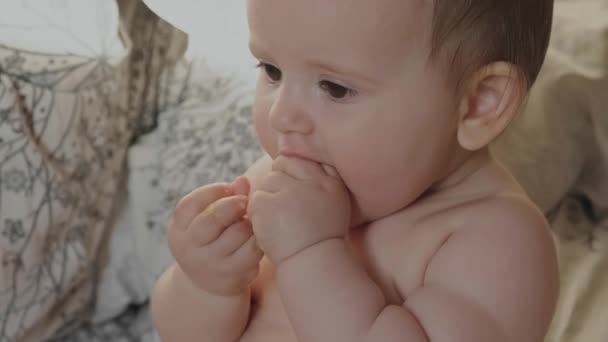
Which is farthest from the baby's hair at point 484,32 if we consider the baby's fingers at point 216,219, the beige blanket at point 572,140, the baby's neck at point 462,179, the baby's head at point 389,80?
the beige blanket at point 572,140

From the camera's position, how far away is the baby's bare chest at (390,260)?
0.75 metres

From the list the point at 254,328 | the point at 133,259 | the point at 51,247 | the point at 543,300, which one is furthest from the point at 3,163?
the point at 543,300

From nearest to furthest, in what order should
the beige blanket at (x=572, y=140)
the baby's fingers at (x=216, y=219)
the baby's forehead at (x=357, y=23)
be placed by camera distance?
the baby's forehead at (x=357, y=23)
the baby's fingers at (x=216, y=219)
the beige blanket at (x=572, y=140)

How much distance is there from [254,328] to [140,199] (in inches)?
15.9

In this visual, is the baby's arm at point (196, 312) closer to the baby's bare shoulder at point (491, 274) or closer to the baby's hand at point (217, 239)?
the baby's hand at point (217, 239)

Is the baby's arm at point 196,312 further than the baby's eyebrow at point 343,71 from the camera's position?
Yes

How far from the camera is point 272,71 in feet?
2.34

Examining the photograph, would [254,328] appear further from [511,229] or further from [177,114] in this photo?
[177,114]

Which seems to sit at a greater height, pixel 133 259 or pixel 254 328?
pixel 254 328

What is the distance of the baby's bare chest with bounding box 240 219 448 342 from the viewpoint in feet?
2.45

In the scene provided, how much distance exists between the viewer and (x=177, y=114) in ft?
4.00

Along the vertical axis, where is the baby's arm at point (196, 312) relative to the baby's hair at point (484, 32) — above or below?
below

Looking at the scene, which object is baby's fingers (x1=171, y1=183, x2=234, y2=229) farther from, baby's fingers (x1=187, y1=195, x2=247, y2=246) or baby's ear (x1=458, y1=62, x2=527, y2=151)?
baby's ear (x1=458, y1=62, x2=527, y2=151)

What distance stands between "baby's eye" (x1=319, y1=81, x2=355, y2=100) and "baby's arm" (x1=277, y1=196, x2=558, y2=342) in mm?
121
